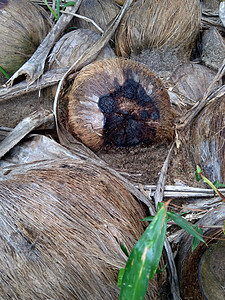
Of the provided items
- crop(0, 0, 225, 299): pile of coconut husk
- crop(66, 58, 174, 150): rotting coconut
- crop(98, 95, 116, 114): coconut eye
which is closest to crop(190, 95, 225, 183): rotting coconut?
crop(0, 0, 225, 299): pile of coconut husk

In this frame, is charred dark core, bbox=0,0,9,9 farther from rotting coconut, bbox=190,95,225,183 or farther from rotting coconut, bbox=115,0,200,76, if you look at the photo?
rotting coconut, bbox=190,95,225,183

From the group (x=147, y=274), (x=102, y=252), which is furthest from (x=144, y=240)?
(x=102, y=252)

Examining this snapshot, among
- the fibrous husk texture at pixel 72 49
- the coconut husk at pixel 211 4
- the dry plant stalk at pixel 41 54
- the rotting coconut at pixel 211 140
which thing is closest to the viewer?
the rotting coconut at pixel 211 140

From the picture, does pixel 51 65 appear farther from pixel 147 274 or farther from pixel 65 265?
pixel 147 274

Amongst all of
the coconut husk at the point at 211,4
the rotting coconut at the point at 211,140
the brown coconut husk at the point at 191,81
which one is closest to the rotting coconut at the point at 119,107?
the rotting coconut at the point at 211,140

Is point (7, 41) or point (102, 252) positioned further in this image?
point (7, 41)

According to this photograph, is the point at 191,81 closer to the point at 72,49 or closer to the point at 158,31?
the point at 158,31

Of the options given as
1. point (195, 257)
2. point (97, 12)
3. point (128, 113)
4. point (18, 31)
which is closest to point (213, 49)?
point (97, 12)

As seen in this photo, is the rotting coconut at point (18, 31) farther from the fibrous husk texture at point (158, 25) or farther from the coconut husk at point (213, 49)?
the coconut husk at point (213, 49)
